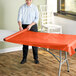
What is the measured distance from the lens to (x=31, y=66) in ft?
13.6

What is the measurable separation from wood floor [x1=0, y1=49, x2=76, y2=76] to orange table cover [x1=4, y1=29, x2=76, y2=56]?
0.77 meters

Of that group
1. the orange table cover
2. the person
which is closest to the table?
the orange table cover

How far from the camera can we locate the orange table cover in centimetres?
289

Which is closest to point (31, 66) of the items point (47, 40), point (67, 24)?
point (47, 40)

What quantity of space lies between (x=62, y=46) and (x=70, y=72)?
Result: 1098mm

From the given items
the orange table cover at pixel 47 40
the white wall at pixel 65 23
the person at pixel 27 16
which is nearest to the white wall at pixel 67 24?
the white wall at pixel 65 23

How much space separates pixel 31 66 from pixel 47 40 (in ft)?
3.88

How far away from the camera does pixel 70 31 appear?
5383 millimetres

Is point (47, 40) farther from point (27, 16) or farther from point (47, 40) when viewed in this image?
point (27, 16)

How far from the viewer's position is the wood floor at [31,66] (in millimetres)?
3759

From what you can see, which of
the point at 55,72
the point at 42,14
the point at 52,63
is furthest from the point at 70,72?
the point at 42,14

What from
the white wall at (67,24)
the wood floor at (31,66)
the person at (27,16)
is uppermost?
the person at (27,16)

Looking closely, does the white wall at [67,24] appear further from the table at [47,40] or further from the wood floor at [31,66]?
the table at [47,40]

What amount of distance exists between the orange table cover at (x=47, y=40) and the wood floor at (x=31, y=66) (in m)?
0.77
